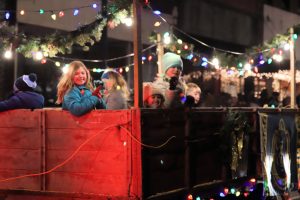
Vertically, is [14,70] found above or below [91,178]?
above

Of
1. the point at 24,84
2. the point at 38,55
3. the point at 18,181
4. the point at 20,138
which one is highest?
the point at 38,55

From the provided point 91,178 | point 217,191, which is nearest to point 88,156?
point 91,178

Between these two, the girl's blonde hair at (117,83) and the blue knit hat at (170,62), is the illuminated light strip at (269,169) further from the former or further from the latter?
the girl's blonde hair at (117,83)

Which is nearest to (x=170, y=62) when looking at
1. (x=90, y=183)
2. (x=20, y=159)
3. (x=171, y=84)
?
(x=171, y=84)

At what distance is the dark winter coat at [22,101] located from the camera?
5.39 meters

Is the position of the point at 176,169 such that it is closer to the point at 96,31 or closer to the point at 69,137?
the point at 69,137

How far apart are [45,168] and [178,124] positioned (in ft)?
5.15

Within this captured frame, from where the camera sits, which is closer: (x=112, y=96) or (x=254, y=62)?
(x=112, y=96)

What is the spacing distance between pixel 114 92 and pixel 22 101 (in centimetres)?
118

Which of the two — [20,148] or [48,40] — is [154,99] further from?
[48,40]

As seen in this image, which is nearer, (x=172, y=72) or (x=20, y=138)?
(x=20, y=138)

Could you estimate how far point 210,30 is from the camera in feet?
60.2

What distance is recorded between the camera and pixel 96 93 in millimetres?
5254

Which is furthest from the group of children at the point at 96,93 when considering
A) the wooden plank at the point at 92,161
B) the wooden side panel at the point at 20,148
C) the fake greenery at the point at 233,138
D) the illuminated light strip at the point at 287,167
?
the illuminated light strip at the point at 287,167
